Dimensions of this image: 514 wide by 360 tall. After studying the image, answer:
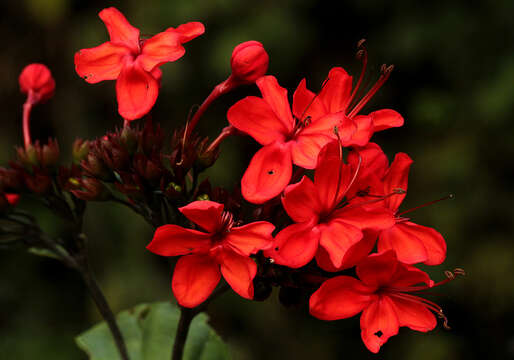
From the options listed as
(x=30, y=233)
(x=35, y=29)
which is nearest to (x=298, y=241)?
(x=30, y=233)

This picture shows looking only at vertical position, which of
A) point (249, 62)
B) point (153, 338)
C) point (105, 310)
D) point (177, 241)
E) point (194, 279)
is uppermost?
point (249, 62)

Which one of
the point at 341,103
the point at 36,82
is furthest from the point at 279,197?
the point at 36,82

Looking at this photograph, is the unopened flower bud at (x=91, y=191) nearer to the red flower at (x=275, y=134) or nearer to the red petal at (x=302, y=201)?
the red flower at (x=275, y=134)

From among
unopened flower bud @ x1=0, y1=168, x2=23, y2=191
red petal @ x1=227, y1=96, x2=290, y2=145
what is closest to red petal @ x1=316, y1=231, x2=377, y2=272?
red petal @ x1=227, y1=96, x2=290, y2=145

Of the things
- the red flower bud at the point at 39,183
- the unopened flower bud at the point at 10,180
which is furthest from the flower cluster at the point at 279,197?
the unopened flower bud at the point at 10,180

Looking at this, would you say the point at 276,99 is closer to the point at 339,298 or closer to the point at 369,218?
the point at 369,218

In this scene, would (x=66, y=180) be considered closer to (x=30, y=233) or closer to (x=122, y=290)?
(x=30, y=233)
